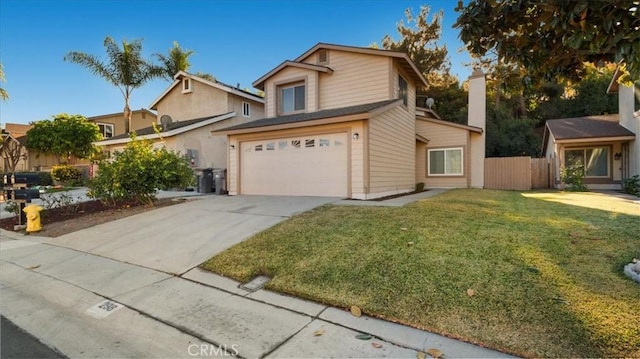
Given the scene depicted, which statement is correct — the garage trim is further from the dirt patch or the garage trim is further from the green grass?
the green grass

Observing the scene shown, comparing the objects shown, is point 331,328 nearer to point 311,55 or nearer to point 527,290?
→ point 527,290

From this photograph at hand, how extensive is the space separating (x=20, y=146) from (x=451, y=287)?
121 feet

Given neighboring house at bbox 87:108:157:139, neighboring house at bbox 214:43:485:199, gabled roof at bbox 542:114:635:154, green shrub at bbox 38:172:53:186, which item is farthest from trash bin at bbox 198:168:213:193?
gabled roof at bbox 542:114:635:154

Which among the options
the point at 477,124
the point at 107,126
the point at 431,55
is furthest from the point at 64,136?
the point at 431,55

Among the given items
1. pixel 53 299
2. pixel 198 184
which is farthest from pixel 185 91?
pixel 53 299

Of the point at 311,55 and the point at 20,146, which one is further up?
the point at 311,55

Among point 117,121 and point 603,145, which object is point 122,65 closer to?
point 117,121

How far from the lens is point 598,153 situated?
16578 millimetres

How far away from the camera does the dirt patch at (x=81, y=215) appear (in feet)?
26.8

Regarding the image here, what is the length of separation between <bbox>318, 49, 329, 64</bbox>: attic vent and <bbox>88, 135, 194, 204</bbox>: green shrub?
7133 mm

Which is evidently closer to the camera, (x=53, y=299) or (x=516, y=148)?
(x=53, y=299)

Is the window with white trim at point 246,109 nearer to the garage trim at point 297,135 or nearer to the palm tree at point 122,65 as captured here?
the garage trim at point 297,135

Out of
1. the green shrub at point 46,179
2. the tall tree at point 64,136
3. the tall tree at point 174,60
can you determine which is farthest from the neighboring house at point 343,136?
the tall tree at point 64,136

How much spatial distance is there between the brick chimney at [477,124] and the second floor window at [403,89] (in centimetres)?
448
